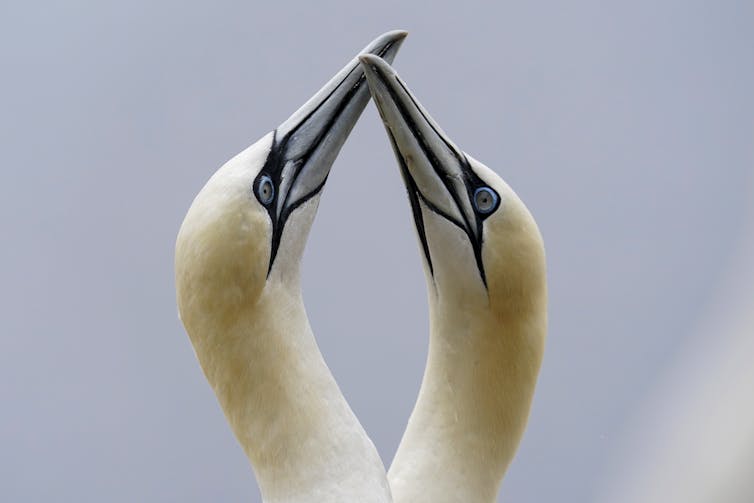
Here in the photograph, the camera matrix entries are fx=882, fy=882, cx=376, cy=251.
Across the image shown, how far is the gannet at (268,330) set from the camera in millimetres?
2465

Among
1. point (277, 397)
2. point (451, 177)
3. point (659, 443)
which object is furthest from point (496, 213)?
point (659, 443)

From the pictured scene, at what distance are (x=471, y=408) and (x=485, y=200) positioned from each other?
0.71m

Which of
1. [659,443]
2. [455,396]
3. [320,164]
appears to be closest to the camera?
[659,443]

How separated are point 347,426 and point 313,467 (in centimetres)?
16

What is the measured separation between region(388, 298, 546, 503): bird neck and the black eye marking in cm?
34

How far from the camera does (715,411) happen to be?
2.15ft

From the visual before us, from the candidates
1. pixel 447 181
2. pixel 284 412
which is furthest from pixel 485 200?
pixel 284 412

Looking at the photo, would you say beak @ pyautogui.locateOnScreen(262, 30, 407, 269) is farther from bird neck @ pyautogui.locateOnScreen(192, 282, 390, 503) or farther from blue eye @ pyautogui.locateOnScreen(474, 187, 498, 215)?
blue eye @ pyautogui.locateOnScreen(474, 187, 498, 215)

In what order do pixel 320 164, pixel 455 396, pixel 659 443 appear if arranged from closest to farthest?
pixel 659 443 < pixel 320 164 < pixel 455 396

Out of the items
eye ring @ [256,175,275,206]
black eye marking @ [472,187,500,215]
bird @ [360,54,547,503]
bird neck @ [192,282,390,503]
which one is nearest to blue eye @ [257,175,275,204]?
eye ring @ [256,175,275,206]

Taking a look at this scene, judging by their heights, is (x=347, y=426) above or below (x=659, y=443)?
below

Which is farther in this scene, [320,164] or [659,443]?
[320,164]

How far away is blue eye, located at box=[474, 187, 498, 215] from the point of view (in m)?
2.87

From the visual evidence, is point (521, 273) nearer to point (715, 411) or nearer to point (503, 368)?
point (503, 368)
